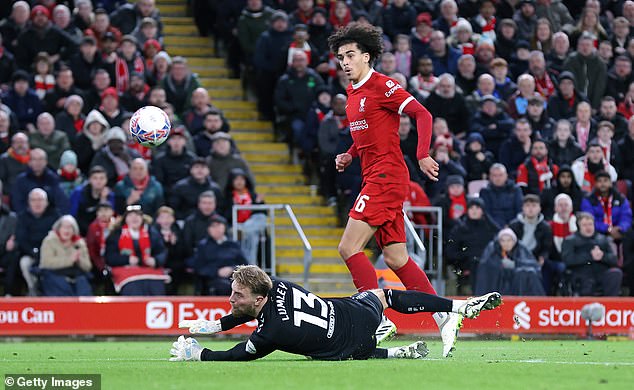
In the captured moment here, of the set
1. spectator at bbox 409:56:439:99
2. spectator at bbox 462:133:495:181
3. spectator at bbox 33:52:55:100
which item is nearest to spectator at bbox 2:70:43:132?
spectator at bbox 33:52:55:100

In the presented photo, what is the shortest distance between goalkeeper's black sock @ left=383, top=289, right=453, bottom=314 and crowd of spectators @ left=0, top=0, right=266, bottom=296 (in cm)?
705

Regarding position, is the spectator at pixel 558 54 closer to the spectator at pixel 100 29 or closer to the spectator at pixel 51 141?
the spectator at pixel 100 29

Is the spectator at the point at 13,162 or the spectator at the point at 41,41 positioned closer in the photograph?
the spectator at the point at 13,162

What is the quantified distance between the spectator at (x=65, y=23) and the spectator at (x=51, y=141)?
7.85 ft

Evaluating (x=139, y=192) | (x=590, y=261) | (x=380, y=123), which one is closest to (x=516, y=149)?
(x=590, y=261)

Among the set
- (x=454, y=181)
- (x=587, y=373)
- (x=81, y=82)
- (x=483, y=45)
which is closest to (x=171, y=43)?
(x=81, y=82)

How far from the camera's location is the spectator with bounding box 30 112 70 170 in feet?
59.2

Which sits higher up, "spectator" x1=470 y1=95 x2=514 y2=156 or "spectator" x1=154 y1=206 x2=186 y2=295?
"spectator" x1=470 y1=95 x2=514 y2=156

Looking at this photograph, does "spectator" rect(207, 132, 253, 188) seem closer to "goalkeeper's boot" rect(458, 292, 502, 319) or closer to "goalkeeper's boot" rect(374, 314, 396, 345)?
"goalkeeper's boot" rect(374, 314, 396, 345)

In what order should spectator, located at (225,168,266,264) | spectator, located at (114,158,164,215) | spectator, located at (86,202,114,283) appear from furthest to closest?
1. spectator, located at (225,168,266,264)
2. spectator, located at (114,158,164,215)
3. spectator, located at (86,202,114,283)

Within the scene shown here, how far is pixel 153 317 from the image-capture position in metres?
16.0

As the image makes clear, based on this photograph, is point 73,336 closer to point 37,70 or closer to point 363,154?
point 37,70

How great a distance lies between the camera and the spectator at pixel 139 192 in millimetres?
17500

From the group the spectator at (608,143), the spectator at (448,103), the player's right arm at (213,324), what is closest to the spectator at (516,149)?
the spectator at (448,103)
